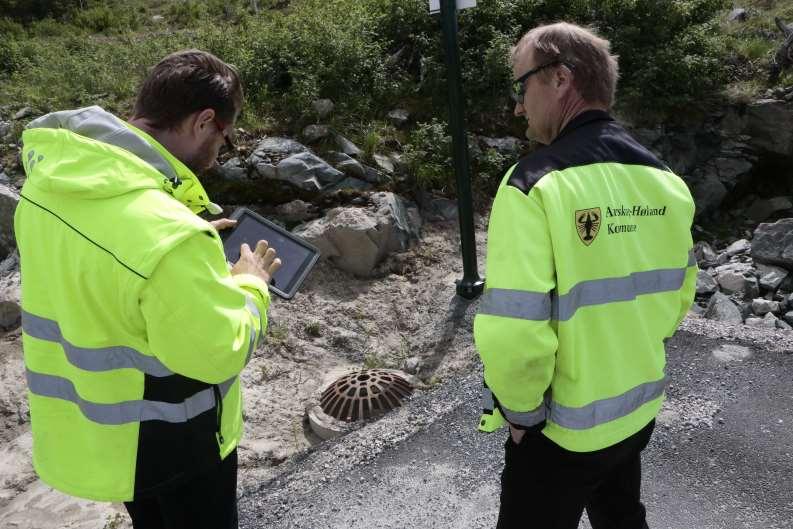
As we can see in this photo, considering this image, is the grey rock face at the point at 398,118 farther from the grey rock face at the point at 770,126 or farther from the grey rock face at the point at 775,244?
the grey rock face at the point at 770,126

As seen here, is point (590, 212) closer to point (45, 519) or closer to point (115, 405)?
point (115, 405)

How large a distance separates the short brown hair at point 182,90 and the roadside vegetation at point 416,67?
173 inches

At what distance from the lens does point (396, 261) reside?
228 inches

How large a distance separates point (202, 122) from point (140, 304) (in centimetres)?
61

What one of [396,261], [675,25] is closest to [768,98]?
[675,25]

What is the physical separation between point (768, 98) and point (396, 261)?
17.2 feet

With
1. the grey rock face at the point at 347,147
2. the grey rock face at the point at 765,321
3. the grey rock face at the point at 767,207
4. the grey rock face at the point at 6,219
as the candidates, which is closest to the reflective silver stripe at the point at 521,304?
the grey rock face at the point at 765,321

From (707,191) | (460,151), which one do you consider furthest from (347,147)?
(707,191)

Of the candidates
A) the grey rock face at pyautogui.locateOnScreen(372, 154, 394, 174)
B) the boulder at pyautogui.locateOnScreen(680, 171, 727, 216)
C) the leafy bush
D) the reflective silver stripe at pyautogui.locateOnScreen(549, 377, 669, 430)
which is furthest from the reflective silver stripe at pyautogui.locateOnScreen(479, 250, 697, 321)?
the leafy bush

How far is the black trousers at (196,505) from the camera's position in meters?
1.92

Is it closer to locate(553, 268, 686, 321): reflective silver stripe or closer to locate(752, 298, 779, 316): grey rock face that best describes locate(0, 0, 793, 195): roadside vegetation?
locate(752, 298, 779, 316): grey rock face

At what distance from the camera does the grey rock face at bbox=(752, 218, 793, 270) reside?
5637mm

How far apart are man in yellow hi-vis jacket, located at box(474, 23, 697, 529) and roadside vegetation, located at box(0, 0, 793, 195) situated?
435 centimetres

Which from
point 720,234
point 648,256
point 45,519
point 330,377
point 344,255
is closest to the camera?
point 648,256
